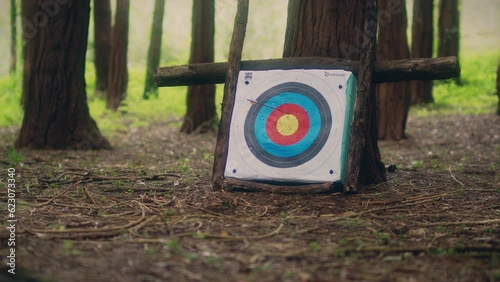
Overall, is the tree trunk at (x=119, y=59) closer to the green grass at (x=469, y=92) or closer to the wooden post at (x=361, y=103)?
the green grass at (x=469, y=92)

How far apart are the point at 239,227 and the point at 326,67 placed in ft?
6.64

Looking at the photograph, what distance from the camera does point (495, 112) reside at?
42.2 ft

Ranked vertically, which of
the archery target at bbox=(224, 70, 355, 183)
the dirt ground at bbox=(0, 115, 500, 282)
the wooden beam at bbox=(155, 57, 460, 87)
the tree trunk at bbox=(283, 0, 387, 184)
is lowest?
the dirt ground at bbox=(0, 115, 500, 282)

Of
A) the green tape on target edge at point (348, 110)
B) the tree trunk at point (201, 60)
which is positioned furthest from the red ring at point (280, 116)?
the tree trunk at point (201, 60)

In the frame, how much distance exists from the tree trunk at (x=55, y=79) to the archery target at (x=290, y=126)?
343 centimetres

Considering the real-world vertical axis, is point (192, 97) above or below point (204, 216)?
above

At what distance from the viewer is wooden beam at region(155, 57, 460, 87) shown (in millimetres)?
5402

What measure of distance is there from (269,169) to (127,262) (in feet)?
7.94

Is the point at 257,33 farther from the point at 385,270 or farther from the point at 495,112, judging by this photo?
the point at 385,270

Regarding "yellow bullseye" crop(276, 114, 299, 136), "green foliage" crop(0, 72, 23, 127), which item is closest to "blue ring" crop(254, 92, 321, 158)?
"yellow bullseye" crop(276, 114, 299, 136)

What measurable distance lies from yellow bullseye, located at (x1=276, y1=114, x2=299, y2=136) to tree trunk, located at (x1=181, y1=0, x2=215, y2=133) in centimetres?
518

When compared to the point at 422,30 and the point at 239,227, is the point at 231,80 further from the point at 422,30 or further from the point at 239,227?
the point at 422,30

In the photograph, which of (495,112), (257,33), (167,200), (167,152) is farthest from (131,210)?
(257,33)

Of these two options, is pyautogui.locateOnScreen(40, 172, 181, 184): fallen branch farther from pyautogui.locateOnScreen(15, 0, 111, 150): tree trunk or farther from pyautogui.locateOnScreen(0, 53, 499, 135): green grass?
pyautogui.locateOnScreen(0, 53, 499, 135): green grass
